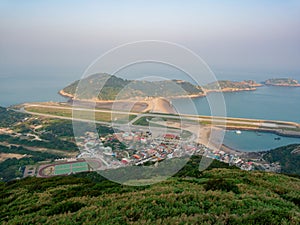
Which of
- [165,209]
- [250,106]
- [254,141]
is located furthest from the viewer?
[250,106]

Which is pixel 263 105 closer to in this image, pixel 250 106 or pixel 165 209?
pixel 250 106

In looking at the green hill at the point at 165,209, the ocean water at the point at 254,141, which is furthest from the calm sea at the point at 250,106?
the green hill at the point at 165,209

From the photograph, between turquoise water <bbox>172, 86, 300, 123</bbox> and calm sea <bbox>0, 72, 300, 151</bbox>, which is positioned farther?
turquoise water <bbox>172, 86, 300, 123</bbox>

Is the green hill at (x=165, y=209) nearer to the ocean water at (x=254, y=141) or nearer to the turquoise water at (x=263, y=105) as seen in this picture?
the ocean water at (x=254, y=141)

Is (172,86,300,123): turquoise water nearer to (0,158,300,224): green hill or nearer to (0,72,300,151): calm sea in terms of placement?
(0,72,300,151): calm sea

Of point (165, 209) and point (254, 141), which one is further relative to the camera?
point (254, 141)

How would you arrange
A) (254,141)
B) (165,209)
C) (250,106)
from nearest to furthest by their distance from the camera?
(165,209), (254,141), (250,106)

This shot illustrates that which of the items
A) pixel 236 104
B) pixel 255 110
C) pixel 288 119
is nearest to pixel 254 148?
pixel 288 119

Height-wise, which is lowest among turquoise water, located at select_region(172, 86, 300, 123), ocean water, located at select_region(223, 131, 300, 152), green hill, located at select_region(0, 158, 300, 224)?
ocean water, located at select_region(223, 131, 300, 152)

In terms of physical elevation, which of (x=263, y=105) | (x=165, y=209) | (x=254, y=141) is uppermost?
(x=165, y=209)

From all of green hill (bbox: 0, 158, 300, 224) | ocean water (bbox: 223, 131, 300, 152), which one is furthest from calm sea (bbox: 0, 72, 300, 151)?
green hill (bbox: 0, 158, 300, 224)

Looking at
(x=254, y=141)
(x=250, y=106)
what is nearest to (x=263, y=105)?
(x=250, y=106)

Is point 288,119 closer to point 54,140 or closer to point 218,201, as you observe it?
point 54,140
